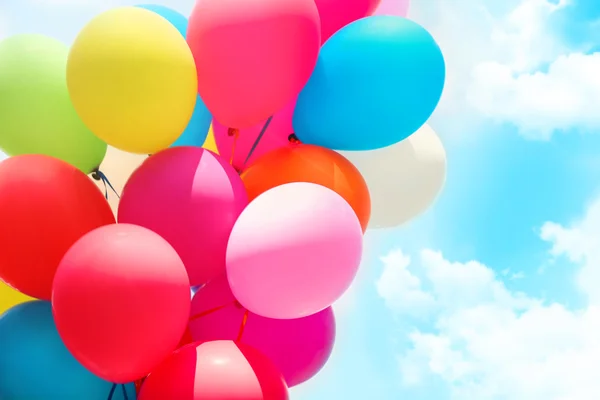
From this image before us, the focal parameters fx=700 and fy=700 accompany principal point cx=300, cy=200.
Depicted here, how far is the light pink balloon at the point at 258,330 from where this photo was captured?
150cm

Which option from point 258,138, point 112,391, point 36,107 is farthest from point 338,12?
point 112,391

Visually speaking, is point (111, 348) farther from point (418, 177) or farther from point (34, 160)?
point (418, 177)

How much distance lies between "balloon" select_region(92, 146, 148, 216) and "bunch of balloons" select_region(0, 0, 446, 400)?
5.0 inches

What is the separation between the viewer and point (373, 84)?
1482mm

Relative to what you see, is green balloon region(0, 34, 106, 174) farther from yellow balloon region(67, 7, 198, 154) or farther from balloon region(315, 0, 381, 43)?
balloon region(315, 0, 381, 43)

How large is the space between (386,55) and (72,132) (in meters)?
0.71

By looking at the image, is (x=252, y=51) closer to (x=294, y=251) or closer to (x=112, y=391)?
(x=294, y=251)

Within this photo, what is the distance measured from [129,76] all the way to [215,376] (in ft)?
1.92

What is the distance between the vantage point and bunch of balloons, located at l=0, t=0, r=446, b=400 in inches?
48.9

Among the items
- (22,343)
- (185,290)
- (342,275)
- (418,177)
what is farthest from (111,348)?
(418,177)

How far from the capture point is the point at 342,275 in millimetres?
1312

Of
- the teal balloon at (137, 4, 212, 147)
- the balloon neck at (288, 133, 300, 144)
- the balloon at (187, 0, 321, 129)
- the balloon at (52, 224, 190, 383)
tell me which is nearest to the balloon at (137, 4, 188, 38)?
the teal balloon at (137, 4, 212, 147)

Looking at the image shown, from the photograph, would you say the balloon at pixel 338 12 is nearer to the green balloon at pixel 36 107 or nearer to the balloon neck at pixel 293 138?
the balloon neck at pixel 293 138

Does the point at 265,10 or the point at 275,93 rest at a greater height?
the point at 265,10
